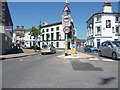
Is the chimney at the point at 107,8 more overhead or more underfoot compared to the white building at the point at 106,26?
more overhead

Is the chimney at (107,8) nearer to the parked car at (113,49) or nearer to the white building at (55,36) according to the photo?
the white building at (55,36)

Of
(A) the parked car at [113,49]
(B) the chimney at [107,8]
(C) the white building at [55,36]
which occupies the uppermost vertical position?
(B) the chimney at [107,8]

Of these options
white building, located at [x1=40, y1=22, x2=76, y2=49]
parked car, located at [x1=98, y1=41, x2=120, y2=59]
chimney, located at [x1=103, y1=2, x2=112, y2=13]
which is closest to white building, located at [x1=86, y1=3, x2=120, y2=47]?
chimney, located at [x1=103, y1=2, x2=112, y2=13]

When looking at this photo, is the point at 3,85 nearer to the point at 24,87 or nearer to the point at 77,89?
the point at 24,87

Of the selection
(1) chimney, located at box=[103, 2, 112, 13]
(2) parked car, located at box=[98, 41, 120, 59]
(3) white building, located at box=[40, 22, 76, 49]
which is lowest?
(2) parked car, located at box=[98, 41, 120, 59]

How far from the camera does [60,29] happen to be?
152ft

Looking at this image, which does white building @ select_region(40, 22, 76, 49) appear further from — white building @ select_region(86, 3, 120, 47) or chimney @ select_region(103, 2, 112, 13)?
chimney @ select_region(103, 2, 112, 13)

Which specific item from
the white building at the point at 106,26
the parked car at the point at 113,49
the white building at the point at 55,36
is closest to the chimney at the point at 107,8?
the white building at the point at 106,26

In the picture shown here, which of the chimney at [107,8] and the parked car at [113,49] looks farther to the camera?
the chimney at [107,8]

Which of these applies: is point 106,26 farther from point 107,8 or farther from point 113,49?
point 113,49

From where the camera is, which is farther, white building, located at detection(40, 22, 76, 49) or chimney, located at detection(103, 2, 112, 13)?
white building, located at detection(40, 22, 76, 49)

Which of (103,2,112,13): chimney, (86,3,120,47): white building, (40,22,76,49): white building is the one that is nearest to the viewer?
(86,3,120,47): white building

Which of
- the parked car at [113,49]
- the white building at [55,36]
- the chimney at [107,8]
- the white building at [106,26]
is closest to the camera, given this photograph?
the parked car at [113,49]

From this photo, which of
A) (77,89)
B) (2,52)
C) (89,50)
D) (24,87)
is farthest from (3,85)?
(89,50)
